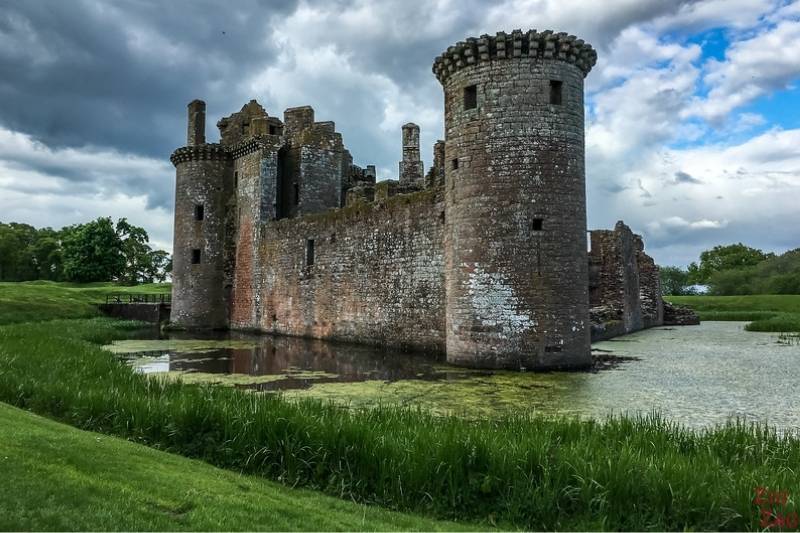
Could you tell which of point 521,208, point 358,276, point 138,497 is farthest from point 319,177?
point 138,497

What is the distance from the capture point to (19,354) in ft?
34.5

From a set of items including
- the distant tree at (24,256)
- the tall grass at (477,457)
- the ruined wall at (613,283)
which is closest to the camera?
the tall grass at (477,457)

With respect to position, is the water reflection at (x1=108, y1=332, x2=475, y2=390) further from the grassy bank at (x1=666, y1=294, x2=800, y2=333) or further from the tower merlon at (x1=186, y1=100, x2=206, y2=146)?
the grassy bank at (x1=666, y1=294, x2=800, y2=333)

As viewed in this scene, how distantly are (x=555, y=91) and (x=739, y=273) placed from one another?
66124 millimetres

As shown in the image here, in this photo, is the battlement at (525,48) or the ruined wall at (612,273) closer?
the battlement at (525,48)

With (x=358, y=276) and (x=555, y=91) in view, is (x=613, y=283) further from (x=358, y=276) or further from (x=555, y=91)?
(x=555, y=91)

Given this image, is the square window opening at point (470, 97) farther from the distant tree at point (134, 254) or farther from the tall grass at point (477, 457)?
the distant tree at point (134, 254)

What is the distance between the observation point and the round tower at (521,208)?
13984 mm

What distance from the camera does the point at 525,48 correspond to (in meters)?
14.5

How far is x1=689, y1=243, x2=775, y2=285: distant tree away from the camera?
82.9m

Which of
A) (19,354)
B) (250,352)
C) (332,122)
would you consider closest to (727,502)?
(19,354)

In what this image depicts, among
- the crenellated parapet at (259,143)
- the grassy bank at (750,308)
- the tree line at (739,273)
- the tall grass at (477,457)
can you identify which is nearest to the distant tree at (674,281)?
the tree line at (739,273)

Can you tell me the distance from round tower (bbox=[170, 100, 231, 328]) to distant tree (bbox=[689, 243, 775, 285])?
72306mm

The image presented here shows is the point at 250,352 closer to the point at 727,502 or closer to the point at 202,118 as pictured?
the point at 727,502
